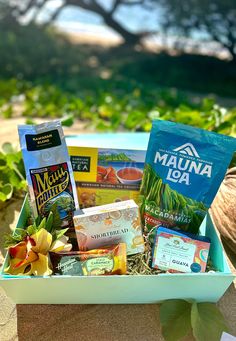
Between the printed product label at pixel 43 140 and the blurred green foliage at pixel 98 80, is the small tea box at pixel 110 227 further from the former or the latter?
the blurred green foliage at pixel 98 80

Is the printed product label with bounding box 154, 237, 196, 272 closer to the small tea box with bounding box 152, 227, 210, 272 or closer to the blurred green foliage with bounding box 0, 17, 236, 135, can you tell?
the small tea box with bounding box 152, 227, 210, 272

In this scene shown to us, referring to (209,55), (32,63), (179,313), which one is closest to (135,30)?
(209,55)

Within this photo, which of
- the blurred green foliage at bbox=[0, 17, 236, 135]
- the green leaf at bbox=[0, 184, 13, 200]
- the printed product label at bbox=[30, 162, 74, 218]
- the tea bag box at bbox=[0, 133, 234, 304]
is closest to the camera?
the tea bag box at bbox=[0, 133, 234, 304]

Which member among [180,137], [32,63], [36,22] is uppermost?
[180,137]

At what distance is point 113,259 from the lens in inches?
44.4

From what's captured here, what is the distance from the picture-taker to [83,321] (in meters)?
1.15

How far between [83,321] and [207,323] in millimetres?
356

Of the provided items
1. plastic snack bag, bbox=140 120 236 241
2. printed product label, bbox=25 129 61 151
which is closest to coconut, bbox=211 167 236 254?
plastic snack bag, bbox=140 120 236 241

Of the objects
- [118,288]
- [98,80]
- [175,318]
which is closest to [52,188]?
[118,288]

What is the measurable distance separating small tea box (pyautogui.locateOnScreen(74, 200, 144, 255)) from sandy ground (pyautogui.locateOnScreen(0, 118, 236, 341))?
184 mm

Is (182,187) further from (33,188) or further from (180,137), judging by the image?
(33,188)

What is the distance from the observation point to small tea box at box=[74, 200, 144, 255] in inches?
46.9

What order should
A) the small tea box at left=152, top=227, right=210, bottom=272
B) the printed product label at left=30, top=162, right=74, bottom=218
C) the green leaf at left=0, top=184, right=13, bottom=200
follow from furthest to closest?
the green leaf at left=0, top=184, right=13, bottom=200, the printed product label at left=30, top=162, right=74, bottom=218, the small tea box at left=152, top=227, right=210, bottom=272

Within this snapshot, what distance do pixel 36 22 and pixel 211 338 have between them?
6585 mm
